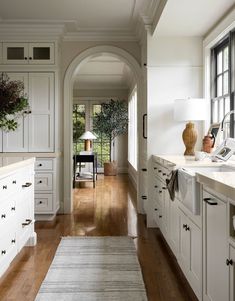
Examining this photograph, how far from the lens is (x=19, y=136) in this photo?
5.01 meters

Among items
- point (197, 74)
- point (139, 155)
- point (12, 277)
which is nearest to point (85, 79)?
point (139, 155)

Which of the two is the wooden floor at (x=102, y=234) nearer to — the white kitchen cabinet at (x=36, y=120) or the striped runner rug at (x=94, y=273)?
the striped runner rug at (x=94, y=273)

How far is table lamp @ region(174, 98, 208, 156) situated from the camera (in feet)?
12.9

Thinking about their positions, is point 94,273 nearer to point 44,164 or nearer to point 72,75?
point 44,164

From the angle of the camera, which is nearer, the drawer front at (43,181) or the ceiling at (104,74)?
the drawer front at (43,181)

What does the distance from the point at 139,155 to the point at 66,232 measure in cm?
170

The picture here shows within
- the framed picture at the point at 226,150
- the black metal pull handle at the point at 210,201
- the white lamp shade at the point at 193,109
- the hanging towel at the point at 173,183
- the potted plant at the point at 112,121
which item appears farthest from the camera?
the potted plant at the point at 112,121

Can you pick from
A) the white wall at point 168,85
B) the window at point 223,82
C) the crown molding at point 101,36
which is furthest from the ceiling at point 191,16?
the crown molding at point 101,36

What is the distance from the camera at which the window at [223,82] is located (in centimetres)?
Answer: 367

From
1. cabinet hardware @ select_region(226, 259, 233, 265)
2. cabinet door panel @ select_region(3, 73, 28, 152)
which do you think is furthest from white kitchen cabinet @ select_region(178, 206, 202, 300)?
cabinet door panel @ select_region(3, 73, 28, 152)

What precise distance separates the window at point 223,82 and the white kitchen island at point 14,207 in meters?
2.08

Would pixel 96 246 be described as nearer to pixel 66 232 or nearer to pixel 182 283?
pixel 66 232

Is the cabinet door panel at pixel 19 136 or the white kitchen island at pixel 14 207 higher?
the cabinet door panel at pixel 19 136

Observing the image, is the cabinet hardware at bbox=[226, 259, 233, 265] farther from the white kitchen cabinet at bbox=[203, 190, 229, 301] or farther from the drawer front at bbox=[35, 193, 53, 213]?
the drawer front at bbox=[35, 193, 53, 213]
